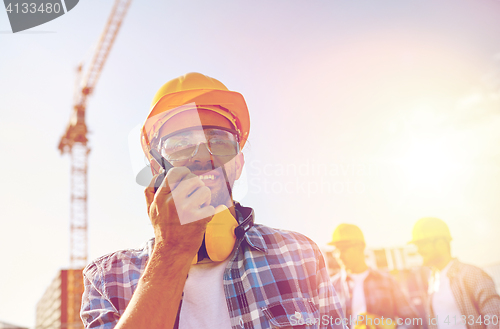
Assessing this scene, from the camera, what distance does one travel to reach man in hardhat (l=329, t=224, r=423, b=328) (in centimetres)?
603

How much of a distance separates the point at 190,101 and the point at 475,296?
457 cm

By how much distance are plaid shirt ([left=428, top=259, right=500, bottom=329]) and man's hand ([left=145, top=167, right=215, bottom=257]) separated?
4.50 metres

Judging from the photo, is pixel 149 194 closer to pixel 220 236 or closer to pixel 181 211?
pixel 181 211

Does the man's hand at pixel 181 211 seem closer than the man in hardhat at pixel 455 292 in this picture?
Yes

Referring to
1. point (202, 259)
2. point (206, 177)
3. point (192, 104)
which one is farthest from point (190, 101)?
point (202, 259)

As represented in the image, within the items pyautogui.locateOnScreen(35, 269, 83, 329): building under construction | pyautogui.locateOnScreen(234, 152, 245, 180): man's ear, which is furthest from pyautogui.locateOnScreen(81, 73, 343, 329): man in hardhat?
pyautogui.locateOnScreen(35, 269, 83, 329): building under construction

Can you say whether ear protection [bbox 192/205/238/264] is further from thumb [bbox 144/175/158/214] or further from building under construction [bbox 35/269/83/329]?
building under construction [bbox 35/269/83/329]

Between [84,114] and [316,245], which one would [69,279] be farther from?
[316,245]

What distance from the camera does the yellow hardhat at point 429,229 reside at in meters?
6.52

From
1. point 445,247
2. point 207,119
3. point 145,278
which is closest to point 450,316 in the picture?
point 445,247

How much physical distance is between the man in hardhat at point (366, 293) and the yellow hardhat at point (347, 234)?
0.02 meters

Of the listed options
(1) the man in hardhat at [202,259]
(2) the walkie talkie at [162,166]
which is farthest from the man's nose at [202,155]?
(2) the walkie talkie at [162,166]

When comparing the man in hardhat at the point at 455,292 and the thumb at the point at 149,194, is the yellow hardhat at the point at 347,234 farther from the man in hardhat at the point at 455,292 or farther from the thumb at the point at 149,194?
the thumb at the point at 149,194

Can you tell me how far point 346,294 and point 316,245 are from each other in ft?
16.5
